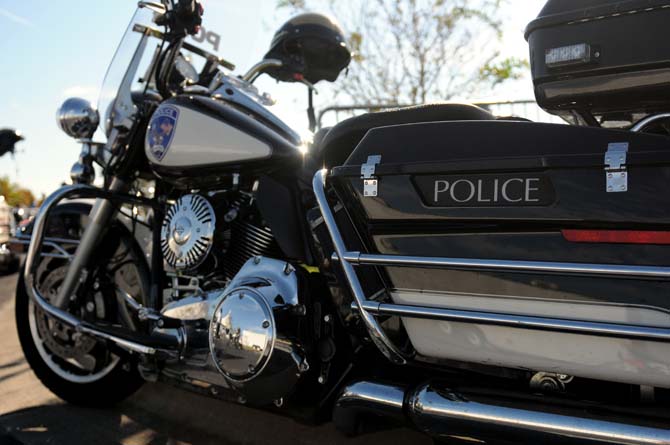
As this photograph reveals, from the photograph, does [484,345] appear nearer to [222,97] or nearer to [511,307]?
[511,307]

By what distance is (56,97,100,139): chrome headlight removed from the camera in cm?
287

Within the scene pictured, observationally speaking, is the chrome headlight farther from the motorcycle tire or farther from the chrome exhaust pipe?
the chrome exhaust pipe

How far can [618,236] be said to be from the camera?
1263mm

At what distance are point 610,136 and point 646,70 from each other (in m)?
0.21

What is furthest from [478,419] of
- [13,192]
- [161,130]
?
[13,192]

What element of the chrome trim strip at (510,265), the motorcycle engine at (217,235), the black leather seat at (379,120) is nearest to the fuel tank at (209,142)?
the motorcycle engine at (217,235)

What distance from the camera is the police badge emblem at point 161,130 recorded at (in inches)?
91.0

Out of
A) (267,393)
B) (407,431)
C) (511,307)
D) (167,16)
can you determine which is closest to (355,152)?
(511,307)

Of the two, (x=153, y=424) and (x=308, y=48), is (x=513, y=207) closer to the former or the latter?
(x=308, y=48)

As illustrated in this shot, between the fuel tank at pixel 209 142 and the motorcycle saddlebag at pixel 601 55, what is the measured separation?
0.97 m

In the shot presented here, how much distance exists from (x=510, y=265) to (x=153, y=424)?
1864 millimetres

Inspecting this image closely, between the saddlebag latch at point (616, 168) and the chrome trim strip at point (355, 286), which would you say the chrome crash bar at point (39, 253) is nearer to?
the chrome trim strip at point (355, 286)

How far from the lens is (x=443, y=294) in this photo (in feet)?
4.92

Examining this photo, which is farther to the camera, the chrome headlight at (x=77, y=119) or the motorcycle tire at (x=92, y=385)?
the chrome headlight at (x=77, y=119)
